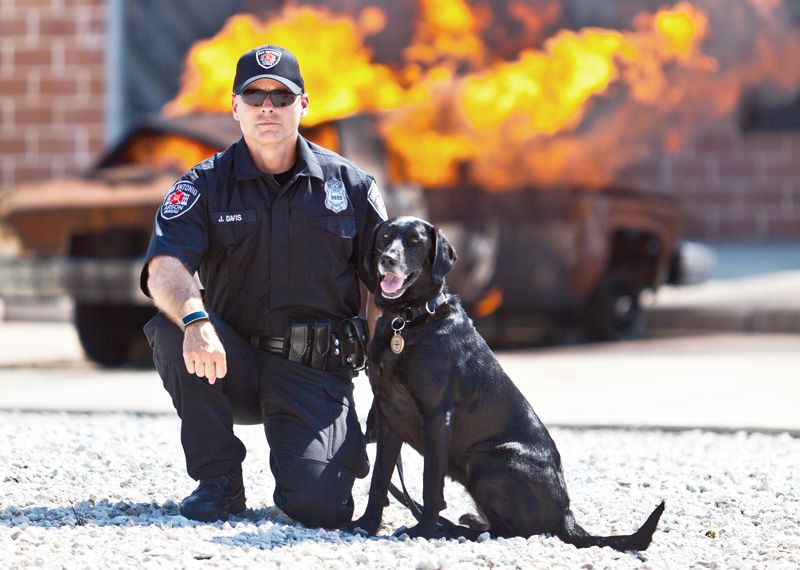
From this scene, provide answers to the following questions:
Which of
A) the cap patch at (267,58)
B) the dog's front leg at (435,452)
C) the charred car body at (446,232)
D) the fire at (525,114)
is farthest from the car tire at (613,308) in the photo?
the dog's front leg at (435,452)

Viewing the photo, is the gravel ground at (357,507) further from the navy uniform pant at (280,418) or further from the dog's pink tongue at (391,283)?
the dog's pink tongue at (391,283)

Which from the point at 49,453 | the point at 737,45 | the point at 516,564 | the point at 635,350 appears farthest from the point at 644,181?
the point at 516,564

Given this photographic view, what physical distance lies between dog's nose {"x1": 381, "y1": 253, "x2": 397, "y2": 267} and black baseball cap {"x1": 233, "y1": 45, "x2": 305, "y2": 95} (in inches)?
29.1

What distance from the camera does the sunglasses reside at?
411cm

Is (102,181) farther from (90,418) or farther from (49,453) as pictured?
(49,453)

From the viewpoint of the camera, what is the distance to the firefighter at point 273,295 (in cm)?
407

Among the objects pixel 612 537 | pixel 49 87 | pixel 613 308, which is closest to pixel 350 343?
pixel 612 537

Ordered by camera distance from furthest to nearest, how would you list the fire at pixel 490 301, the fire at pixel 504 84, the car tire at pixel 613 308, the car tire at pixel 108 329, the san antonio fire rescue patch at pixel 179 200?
the car tire at pixel 613 308 < the fire at pixel 504 84 < the fire at pixel 490 301 < the car tire at pixel 108 329 < the san antonio fire rescue patch at pixel 179 200

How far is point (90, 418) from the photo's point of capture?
6.08 metres

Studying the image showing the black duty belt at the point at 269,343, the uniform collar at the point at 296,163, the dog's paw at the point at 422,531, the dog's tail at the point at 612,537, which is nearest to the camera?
the dog's tail at the point at 612,537

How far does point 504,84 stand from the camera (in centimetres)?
999

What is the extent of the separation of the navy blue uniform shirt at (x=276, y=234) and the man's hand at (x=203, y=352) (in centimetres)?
36

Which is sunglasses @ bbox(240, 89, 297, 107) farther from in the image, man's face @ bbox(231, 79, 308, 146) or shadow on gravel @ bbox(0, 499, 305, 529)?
shadow on gravel @ bbox(0, 499, 305, 529)

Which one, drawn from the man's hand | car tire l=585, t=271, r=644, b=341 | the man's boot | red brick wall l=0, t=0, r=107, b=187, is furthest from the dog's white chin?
red brick wall l=0, t=0, r=107, b=187
